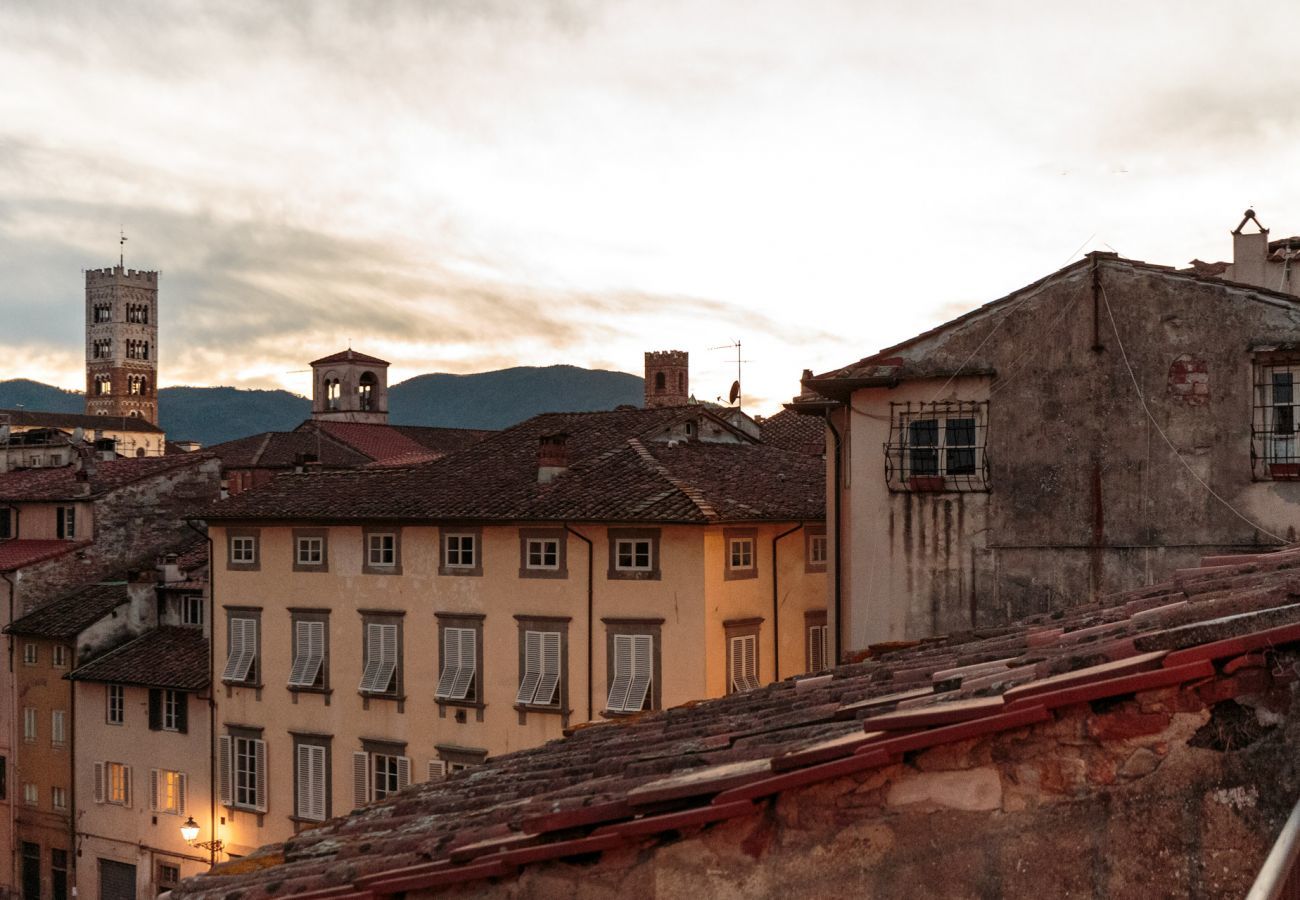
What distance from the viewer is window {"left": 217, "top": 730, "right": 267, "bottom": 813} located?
3666 centimetres

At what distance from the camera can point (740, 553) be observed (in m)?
31.0

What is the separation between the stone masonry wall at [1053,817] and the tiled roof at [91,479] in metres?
44.0

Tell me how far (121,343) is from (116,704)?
162 m

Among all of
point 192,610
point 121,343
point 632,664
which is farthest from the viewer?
point 121,343

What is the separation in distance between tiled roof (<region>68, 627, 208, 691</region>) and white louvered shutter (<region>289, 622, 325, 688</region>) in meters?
3.94

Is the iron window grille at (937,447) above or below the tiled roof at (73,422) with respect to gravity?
below

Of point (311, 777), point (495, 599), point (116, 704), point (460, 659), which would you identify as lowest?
point (311, 777)

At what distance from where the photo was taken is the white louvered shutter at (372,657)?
113 feet

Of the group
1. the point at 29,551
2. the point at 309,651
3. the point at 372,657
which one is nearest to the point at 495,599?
the point at 372,657

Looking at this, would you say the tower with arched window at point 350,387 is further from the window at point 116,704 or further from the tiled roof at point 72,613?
the window at point 116,704

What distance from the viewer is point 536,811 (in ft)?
22.6

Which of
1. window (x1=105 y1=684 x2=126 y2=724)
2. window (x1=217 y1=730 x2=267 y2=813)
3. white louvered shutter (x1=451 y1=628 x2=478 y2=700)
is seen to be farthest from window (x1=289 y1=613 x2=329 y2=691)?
window (x1=105 y1=684 x2=126 y2=724)

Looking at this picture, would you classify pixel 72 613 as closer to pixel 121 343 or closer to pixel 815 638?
pixel 815 638

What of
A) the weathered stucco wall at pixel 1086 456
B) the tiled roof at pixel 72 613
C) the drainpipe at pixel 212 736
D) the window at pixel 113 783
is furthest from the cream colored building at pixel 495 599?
the weathered stucco wall at pixel 1086 456
